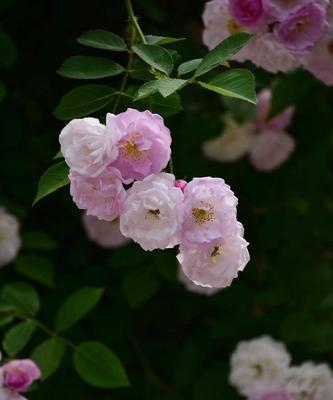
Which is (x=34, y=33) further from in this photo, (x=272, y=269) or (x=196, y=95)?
(x=272, y=269)

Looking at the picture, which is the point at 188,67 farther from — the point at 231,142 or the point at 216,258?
the point at 231,142

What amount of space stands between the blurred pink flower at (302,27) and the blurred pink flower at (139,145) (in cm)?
31

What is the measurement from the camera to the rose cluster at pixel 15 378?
48.5 inches

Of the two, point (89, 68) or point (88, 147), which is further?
point (89, 68)

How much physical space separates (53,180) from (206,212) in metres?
0.18

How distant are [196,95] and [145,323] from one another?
1.88 feet

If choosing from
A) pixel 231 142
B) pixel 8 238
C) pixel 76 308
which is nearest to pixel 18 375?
pixel 76 308

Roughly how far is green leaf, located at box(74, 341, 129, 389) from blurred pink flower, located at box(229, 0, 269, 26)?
0.61m

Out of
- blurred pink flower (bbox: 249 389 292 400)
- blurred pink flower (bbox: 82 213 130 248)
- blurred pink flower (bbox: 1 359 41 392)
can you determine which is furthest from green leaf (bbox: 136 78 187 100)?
blurred pink flower (bbox: 82 213 130 248)

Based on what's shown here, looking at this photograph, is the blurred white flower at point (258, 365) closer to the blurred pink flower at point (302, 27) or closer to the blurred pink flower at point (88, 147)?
the blurred pink flower at point (302, 27)

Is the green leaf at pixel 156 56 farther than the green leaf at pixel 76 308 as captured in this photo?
No

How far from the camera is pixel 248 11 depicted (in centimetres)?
119

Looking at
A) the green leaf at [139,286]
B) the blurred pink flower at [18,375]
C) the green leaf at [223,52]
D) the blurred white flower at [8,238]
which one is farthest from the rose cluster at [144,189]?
the green leaf at [139,286]

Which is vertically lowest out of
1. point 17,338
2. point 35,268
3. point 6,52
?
point 35,268
